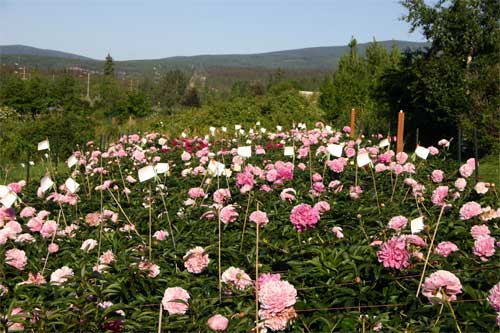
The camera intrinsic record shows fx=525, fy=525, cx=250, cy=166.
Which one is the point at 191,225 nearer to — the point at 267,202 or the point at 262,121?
the point at 267,202

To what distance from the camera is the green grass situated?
6982 mm

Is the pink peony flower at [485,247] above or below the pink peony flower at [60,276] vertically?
above

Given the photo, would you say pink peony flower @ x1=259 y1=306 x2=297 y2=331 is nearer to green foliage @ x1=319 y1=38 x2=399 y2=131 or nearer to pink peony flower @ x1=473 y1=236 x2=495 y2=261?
pink peony flower @ x1=473 y1=236 x2=495 y2=261

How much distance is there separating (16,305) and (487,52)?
34.8 ft

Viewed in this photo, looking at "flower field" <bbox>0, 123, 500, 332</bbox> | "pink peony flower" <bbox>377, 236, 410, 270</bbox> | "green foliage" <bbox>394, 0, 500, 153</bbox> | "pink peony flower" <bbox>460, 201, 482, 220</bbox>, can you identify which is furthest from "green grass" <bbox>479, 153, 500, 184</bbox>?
"pink peony flower" <bbox>377, 236, 410, 270</bbox>

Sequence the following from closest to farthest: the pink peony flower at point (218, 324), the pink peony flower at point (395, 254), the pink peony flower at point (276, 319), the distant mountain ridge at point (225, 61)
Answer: the pink peony flower at point (218, 324) → the pink peony flower at point (276, 319) → the pink peony flower at point (395, 254) → the distant mountain ridge at point (225, 61)

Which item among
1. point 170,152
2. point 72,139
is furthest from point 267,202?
point 72,139

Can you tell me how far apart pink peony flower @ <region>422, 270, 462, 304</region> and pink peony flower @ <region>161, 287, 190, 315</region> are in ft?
2.07

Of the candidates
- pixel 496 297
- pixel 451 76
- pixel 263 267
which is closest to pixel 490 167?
pixel 451 76

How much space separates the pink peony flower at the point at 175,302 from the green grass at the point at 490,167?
6.05 meters

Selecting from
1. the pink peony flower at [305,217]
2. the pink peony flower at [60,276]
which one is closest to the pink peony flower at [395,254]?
the pink peony flower at [305,217]

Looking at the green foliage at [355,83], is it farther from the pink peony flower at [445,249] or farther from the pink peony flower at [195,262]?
the pink peony flower at [195,262]

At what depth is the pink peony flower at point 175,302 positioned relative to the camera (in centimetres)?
141

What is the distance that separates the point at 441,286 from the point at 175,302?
0.68m
